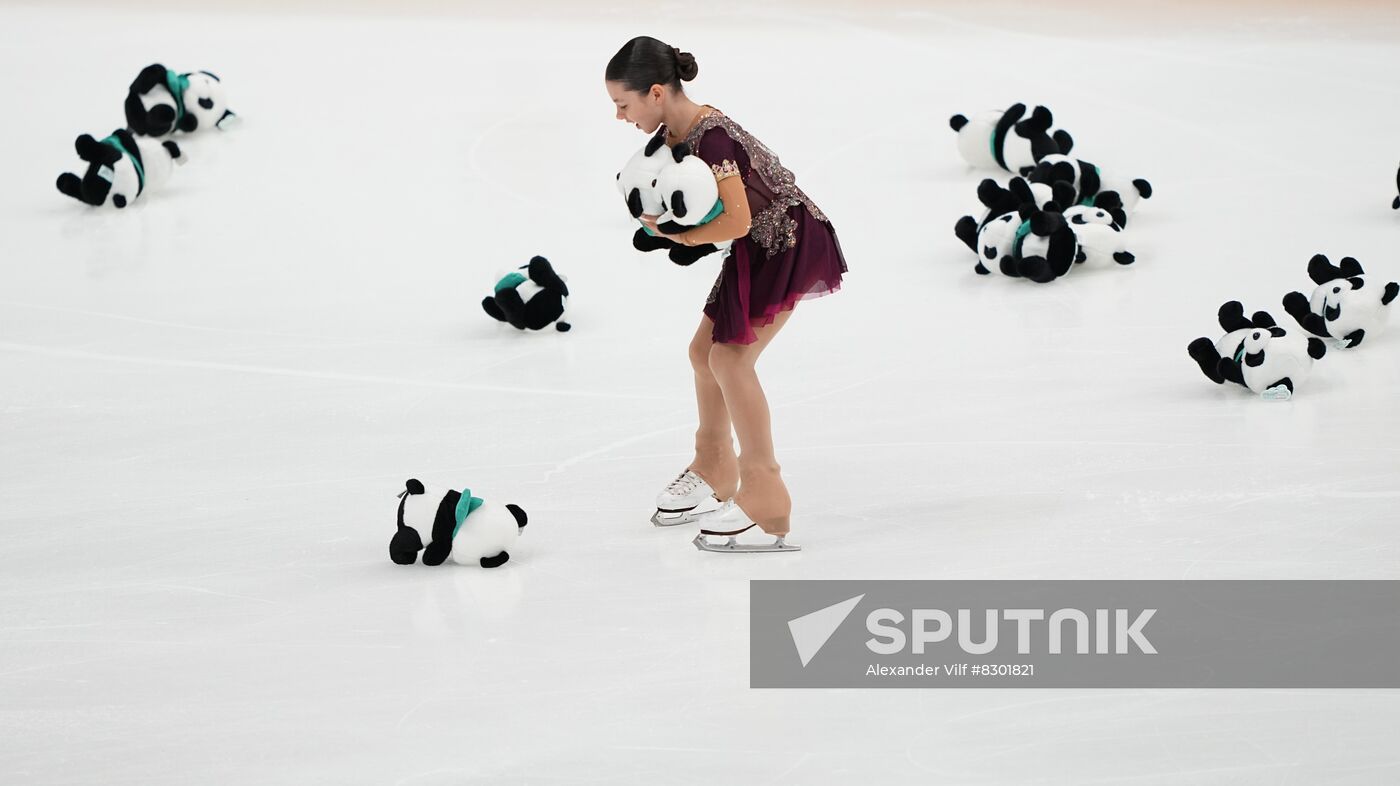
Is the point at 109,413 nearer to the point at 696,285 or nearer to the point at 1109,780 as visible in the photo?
the point at 696,285

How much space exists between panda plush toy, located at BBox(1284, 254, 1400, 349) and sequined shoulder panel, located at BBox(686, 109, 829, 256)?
6.41ft

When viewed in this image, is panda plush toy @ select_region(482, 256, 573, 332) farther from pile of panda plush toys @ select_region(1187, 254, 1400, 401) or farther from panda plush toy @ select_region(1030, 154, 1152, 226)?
panda plush toy @ select_region(1030, 154, 1152, 226)

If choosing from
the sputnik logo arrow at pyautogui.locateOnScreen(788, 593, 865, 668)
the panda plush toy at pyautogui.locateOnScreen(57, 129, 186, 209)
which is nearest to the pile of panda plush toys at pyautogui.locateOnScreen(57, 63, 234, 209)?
the panda plush toy at pyautogui.locateOnScreen(57, 129, 186, 209)

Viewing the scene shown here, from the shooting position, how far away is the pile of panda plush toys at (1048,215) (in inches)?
203

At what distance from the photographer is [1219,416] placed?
395cm

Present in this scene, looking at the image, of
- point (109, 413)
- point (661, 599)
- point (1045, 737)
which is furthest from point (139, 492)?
point (1045, 737)

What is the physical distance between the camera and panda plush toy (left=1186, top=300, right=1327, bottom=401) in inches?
Answer: 158

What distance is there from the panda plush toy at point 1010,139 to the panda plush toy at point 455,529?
3.47m

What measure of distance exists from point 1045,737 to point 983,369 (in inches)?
80.1

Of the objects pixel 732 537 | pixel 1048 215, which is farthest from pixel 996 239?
pixel 732 537

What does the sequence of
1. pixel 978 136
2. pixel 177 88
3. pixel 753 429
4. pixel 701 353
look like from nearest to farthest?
pixel 753 429, pixel 701 353, pixel 978 136, pixel 177 88
